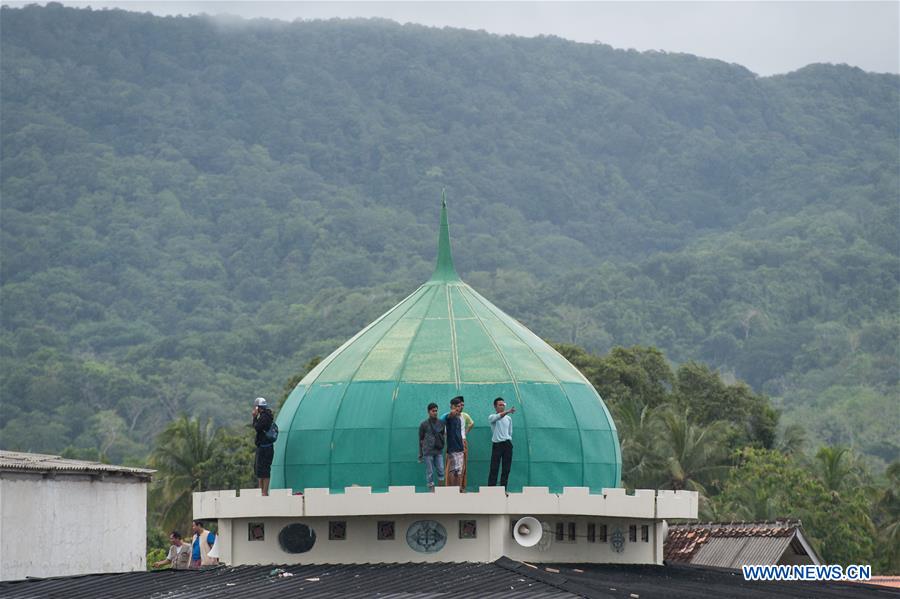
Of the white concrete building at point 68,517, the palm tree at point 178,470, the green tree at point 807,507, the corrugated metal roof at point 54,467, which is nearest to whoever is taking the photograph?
the corrugated metal roof at point 54,467

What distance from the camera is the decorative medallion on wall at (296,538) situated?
1240 inches

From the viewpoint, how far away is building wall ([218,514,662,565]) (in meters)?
30.4

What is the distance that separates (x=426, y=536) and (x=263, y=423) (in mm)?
3433

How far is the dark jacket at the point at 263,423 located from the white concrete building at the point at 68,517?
752 cm

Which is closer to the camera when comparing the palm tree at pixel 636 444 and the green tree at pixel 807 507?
the green tree at pixel 807 507

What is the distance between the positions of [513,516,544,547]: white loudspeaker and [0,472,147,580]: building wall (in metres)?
12.0

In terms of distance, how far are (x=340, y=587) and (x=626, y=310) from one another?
540 feet

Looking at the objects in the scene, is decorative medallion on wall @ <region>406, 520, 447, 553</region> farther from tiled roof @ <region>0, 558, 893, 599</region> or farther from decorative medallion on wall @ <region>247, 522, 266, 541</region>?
decorative medallion on wall @ <region>247, 522, 266, 541</region>

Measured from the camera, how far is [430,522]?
30641 millimetres

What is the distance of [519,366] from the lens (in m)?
32.6

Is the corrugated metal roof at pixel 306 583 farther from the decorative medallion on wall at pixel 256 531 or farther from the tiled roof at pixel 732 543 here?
the tiled roof at pixel 732 543

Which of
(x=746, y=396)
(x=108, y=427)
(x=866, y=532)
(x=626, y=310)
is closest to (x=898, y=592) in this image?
(x=866, y=532)

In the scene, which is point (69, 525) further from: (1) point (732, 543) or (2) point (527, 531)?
(1) point (732, 543)

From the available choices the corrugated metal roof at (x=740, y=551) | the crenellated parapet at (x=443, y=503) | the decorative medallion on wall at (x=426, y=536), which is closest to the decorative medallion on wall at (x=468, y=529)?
the decorative medallion on wall at (x=426, y=536)
